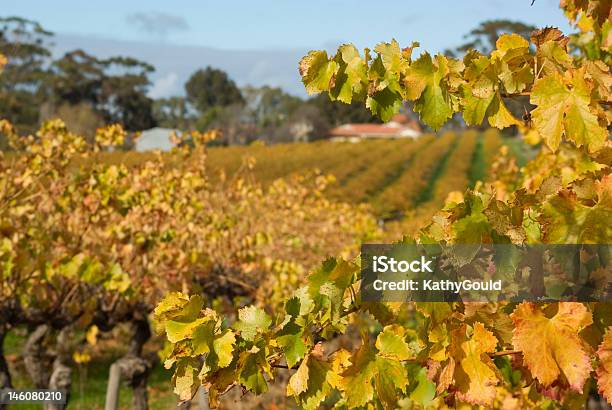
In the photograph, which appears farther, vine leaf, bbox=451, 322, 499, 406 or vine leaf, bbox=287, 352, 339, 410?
vine leaf, bbox=287, 352, 339, 410

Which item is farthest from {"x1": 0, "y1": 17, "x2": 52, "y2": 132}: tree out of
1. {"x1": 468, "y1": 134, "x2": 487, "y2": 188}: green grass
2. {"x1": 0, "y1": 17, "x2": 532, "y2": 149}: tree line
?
{"x1": 468, "y1": 134, "x2": 487, "y2": 188}: green grass

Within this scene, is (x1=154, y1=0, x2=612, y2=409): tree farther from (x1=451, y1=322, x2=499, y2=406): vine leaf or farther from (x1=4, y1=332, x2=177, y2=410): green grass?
(x1=4, y1=332, x2=177, y2=410): green grass

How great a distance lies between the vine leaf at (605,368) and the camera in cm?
141

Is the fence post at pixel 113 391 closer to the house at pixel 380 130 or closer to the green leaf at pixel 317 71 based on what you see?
the green leaf at pixel 317 71

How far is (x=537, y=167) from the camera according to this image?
6.51 metres

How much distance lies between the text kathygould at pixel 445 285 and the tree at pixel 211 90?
96647 millimetres

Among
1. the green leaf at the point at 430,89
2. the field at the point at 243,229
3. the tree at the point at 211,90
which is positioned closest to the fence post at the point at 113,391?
the field at the point at 243,229

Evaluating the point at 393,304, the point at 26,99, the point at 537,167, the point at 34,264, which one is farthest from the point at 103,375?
the point at 26,99

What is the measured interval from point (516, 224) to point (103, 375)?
10.5 m

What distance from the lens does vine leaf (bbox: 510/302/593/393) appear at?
138 cm

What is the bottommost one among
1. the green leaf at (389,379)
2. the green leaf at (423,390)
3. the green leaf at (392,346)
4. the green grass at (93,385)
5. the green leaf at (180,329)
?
the green grass at (93,385)

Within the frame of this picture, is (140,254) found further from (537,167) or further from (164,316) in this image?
(164,316)

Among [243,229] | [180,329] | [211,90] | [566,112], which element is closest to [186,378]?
[180,329]

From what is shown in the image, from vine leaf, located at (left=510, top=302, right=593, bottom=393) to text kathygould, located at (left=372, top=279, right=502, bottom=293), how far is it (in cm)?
21
